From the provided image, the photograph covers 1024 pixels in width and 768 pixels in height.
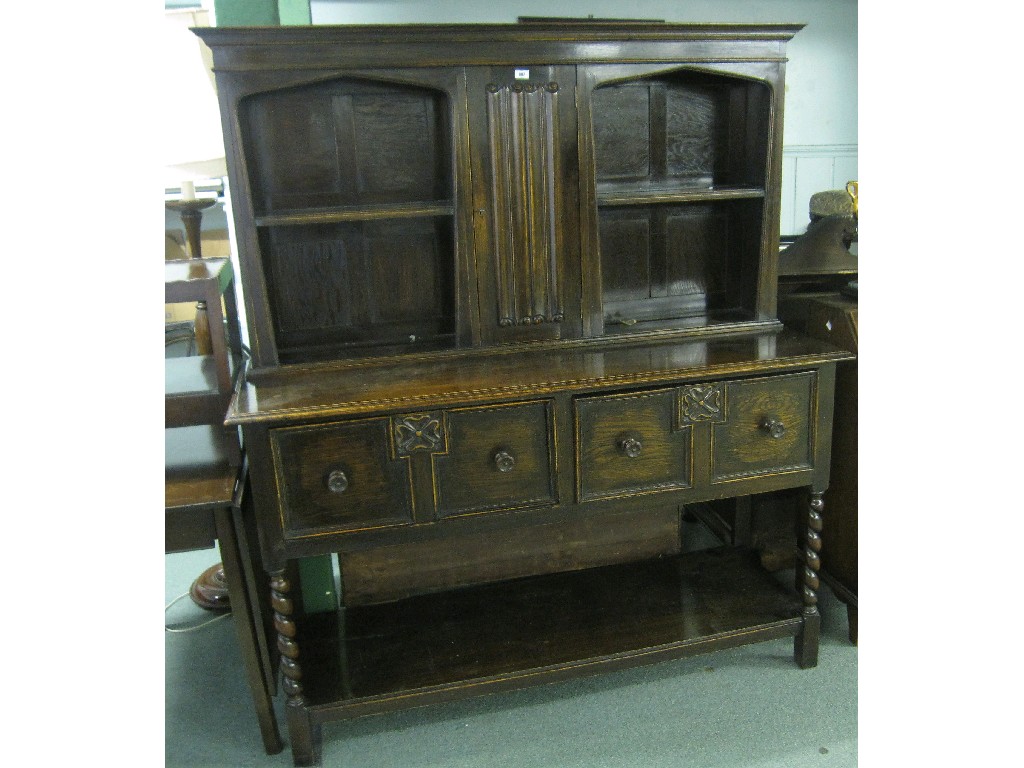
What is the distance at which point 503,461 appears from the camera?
1.86 metres

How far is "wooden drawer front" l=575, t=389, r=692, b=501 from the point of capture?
193 centimetres

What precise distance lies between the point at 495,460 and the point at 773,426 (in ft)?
2.43

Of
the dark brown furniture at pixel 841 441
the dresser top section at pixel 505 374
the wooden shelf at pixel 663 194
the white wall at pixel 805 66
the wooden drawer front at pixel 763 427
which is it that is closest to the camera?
the dresser top section at pixel 505 374

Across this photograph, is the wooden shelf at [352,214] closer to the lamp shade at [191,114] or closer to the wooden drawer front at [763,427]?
the lamp shade at [191,114]

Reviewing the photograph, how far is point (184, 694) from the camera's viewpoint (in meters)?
2.30

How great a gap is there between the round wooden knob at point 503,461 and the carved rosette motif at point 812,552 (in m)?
0.91

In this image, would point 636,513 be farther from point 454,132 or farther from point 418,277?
point 454,132

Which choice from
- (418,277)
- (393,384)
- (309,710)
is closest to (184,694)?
(309,710)

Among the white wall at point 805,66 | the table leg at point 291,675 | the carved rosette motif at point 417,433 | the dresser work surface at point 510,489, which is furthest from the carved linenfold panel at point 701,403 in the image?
the white wall at point 805,66

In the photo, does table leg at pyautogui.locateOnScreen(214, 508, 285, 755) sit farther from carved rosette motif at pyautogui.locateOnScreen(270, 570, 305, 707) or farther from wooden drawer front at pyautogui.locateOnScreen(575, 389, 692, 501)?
wooden drawer front at pyautogui.locateOnScreen(575, 389, 692, 501)

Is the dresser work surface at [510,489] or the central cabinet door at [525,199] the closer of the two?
the dresser work surface at [510,489]

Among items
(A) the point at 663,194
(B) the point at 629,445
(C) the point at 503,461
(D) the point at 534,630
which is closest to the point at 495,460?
(C) the point at 503,461

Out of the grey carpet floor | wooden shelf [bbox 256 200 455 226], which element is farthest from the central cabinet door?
the grey carpet floor

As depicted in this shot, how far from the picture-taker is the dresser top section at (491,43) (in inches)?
72.1
